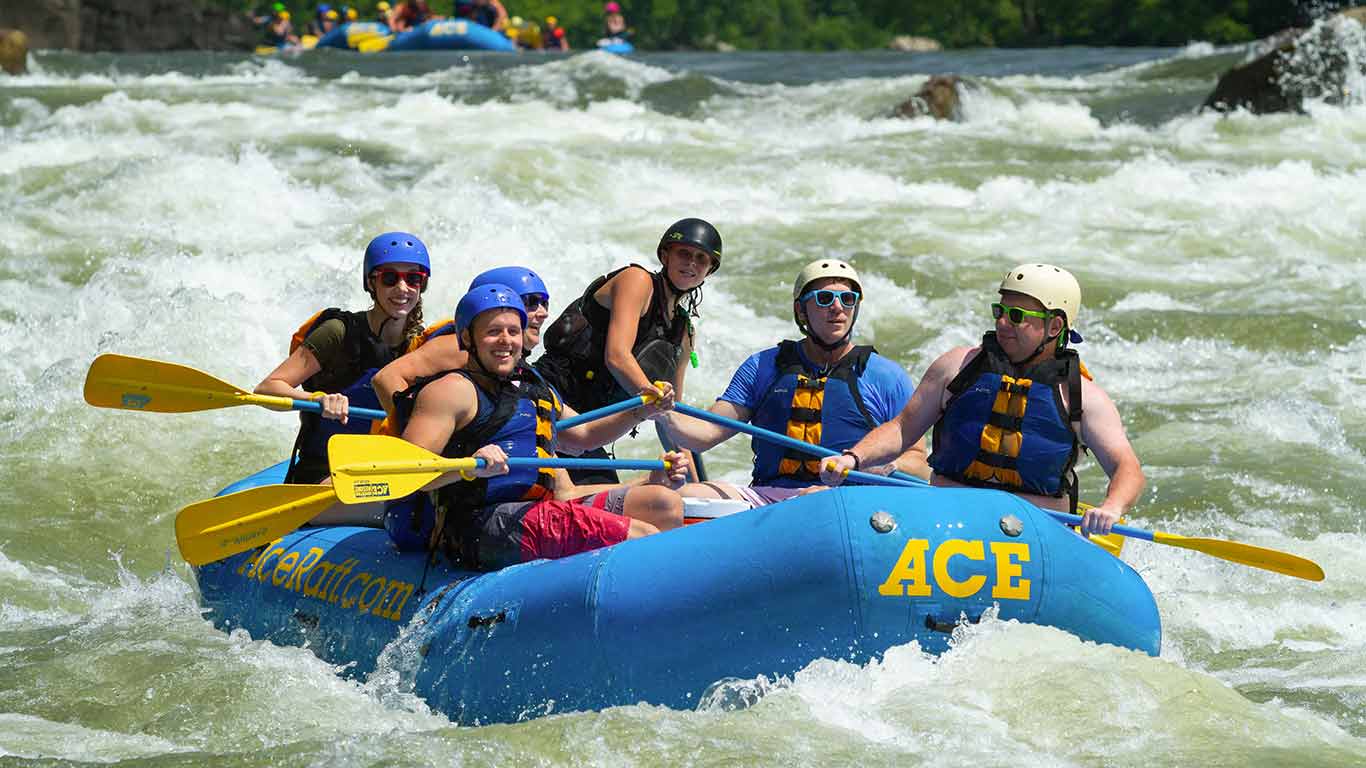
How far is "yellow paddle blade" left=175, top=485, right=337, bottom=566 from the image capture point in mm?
5164

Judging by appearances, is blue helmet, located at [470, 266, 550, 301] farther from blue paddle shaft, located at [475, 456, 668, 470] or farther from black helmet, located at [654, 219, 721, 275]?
blue paddle shaft, located at [475, 456, 668, 470]

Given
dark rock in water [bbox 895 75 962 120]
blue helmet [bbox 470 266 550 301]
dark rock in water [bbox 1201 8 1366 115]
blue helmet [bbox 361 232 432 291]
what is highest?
dark rock in water [bbox 1201 8 1366 115]

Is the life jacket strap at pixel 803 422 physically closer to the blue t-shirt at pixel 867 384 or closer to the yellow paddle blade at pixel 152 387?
the blue t-shirt at pixel 867 384

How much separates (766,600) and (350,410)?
196cm

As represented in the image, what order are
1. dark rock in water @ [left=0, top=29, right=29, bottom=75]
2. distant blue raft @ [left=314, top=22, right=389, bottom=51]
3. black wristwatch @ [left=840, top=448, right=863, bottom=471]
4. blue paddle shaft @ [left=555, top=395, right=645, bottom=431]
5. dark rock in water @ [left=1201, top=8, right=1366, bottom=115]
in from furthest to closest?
1. distant blue raft @ [left=314, top=22, right=389, bottom=51]
2. dark rock in water @ [left=0, top=29, right=29, bottom=75]
3. dark rock in water @ [left=1201, top=8, right=1366, bottom=115]
4. blue paddle shaft @ [left=555, top=395, right=645, bottom=431]
5. black wristwatch @ [left=840, top=448, right=863, bottom=471]

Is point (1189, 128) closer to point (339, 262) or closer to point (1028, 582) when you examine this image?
point (339, 262)

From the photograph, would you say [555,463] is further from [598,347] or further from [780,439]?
[598,347]

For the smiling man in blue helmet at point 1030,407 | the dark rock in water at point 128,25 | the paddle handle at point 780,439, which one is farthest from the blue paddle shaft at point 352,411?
the dark rock in water at point 128,25

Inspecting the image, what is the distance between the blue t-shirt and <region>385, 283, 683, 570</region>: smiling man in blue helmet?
0.76m

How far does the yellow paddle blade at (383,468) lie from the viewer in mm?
4727

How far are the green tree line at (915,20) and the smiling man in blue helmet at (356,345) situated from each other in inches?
1229

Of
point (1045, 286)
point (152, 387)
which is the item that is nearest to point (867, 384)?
point (1045, 286)

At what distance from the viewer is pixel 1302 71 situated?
17531mm

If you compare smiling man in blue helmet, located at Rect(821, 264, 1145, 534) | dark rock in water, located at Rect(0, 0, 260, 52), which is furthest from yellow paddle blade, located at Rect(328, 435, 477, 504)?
dark rock in water, located at Rect(0, 0, 260, 52)
